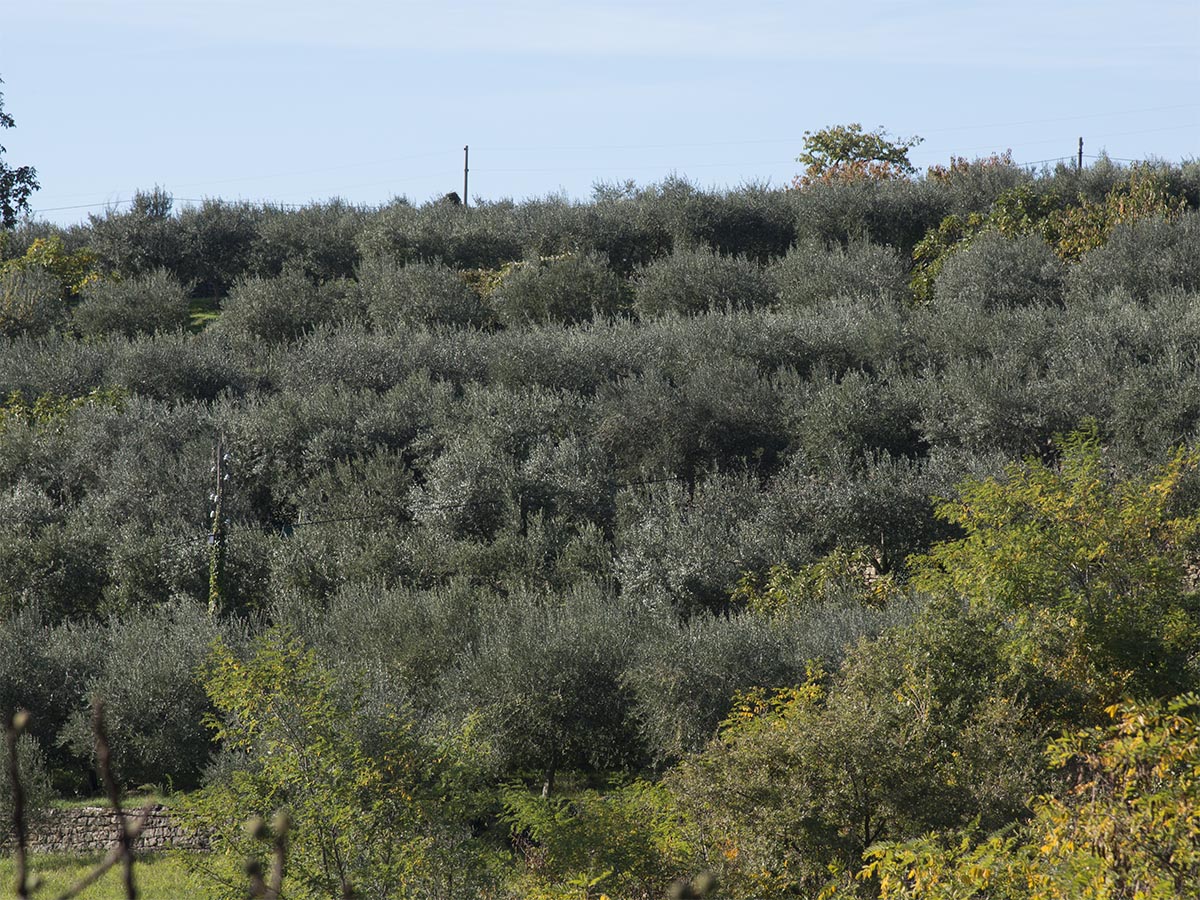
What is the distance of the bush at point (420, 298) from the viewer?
122ft

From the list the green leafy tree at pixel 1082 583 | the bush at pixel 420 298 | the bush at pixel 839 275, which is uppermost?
the bush at pixel 839 275

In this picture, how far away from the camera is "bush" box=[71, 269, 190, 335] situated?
37.6m

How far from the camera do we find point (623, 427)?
94.2ft

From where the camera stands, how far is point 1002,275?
112ft

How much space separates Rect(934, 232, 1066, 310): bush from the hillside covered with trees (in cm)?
16

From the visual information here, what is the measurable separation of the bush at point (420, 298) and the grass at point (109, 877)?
2097 centimetres

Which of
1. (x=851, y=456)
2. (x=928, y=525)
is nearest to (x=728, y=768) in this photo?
(x=928, y=525)

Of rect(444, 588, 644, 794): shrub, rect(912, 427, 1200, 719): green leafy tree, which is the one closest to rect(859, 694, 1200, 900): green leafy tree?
rect(912, 427, 1200, 719): green leafy tree

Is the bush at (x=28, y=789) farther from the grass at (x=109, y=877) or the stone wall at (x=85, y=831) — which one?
the grass at (x=109, y=877)

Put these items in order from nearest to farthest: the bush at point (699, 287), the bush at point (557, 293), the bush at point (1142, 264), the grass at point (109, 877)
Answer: the grass at point (109, 877) → the bush at point (1142, 264) → the bush at point (699, 287) → the bush at point (557, 293)

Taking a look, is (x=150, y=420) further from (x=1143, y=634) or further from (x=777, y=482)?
(x=1143, y=634)

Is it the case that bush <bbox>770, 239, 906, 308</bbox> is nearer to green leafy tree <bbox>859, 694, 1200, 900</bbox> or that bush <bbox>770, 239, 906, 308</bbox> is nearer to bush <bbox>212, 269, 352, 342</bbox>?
bush <bbox>212, 269, 352, 342</bbox>

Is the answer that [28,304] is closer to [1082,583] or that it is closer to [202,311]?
[202,311]

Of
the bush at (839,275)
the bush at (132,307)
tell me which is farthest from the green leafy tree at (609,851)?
the bush at (132,307)
